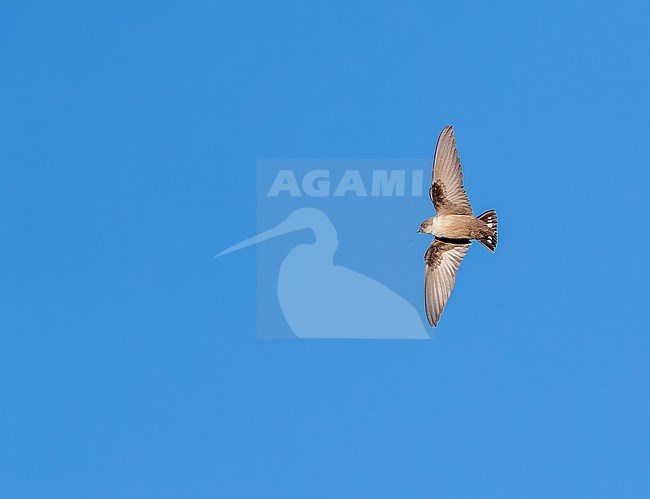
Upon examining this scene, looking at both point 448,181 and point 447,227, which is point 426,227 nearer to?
point 447,227

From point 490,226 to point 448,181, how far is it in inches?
11.5

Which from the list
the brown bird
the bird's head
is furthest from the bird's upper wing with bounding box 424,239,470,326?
the bird's head

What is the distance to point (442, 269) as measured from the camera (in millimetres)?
4164

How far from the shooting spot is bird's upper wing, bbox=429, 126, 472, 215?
4.02 meters

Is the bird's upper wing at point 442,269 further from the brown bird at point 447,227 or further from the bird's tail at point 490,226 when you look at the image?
the bird's tail at point 490,226

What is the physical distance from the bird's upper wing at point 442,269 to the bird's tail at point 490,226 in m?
0.19

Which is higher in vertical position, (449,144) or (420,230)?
(449,144)

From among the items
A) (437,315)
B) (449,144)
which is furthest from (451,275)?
(449,144)

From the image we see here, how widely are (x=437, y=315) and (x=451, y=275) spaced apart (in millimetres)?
215

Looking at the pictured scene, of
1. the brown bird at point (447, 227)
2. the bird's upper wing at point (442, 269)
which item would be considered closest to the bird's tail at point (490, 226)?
the brown bird at point (447, 227)

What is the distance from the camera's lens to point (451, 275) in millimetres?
4145

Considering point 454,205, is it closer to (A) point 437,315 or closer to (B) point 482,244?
(B) point 482,244

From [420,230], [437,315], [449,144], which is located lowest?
[437,315]

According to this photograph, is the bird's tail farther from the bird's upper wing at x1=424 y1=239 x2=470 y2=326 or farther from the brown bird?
the bird's upper wing at x1=424 y1=239 x2=470 y2=326
